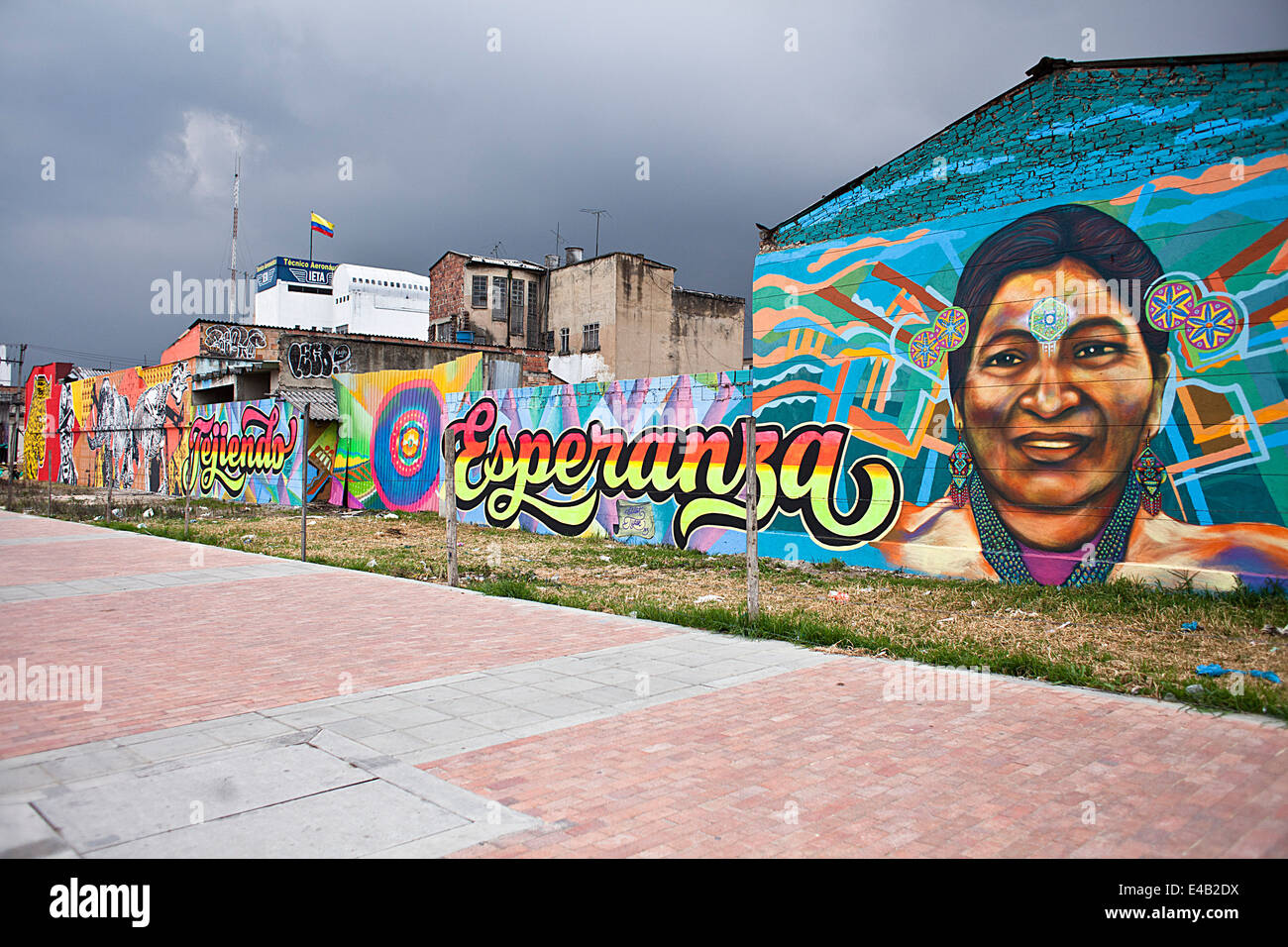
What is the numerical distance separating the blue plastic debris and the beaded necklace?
3.19m

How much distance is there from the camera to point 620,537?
15875 mm

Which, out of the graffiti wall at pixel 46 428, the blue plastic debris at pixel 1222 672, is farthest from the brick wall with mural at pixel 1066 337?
the graffiti wall at pixel 46 428

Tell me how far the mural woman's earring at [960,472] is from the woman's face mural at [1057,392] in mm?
103

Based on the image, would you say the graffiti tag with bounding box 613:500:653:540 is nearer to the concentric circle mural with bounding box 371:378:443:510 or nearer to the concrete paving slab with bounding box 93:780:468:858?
the concentric circle mural with bounding box 371:378:443:510

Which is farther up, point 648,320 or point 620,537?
point 648,320

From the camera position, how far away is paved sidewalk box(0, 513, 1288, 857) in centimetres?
384

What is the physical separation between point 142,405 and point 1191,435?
37.2m

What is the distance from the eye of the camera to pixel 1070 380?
33.2 ft

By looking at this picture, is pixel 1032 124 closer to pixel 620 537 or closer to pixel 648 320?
pixel 620 537

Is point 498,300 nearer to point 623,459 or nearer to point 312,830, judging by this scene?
point 623,459

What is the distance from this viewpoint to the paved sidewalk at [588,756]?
3.84m

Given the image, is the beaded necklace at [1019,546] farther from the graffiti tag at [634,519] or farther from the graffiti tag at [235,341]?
the graffiti tag at [235,341]

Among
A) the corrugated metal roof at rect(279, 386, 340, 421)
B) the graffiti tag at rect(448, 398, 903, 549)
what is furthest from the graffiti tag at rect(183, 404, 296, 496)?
the graffiti tag at rect(448, 398, 903, 549)
